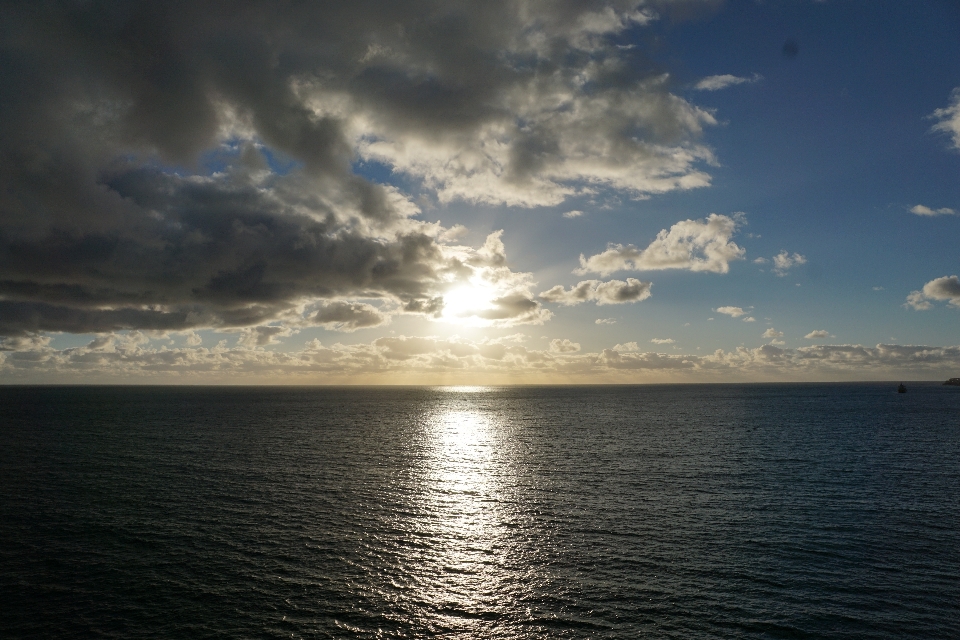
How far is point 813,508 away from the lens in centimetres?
6106

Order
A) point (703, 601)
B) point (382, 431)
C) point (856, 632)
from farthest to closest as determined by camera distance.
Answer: point (382, 431), point (703, 601), point (856, 632)

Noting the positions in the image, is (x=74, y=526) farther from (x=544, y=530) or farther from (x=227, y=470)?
(x=544, y=530)

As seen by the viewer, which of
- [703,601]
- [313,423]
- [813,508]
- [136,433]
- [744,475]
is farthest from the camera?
[313,423]

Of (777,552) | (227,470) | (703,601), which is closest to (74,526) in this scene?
(227,470)

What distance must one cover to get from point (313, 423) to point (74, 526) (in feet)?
376

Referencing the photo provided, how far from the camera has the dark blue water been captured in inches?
1417

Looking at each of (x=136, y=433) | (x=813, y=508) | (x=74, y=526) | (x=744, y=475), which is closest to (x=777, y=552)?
(x=813, y=508)

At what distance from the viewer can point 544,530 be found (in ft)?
177

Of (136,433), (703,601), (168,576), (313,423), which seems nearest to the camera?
(703,601)

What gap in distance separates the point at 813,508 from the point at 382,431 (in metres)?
112

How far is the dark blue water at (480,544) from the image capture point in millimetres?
36000

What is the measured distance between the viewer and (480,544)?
166ft

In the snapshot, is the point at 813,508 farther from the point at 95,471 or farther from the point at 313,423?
the point at 313,423

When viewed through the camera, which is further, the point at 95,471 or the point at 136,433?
the point at 136,433
